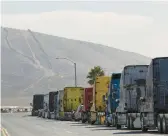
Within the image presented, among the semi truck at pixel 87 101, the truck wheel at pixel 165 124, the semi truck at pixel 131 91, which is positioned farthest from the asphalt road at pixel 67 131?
the semi truck at pixel 87 101

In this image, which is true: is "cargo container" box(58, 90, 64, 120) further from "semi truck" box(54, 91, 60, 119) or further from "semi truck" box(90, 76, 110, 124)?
"semi truck" box(90, 76, 110, 124)

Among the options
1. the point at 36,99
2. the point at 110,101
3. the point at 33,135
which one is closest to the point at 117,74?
the point at 110,101

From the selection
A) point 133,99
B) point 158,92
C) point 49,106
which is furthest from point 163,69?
point 49,106

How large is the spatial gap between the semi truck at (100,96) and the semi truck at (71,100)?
580 inches

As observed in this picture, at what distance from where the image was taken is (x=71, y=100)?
2520 inches

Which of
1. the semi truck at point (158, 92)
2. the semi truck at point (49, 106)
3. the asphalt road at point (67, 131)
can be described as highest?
the semi truck at point (49, 106)

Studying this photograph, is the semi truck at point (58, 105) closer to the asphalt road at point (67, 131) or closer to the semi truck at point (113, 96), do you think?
the asphalt road at point (67, 131)

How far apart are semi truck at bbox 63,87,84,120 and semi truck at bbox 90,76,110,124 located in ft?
48.3

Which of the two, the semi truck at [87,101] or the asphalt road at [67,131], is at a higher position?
the semi truck at [87,101]

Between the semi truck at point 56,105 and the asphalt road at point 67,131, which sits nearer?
the asphalt road at point 67,131

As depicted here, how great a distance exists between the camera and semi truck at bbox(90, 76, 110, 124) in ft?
150

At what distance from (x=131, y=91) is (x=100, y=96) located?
1077 cm

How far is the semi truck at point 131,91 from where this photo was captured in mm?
34812

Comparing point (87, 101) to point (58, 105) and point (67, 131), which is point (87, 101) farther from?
point (67, 131)
